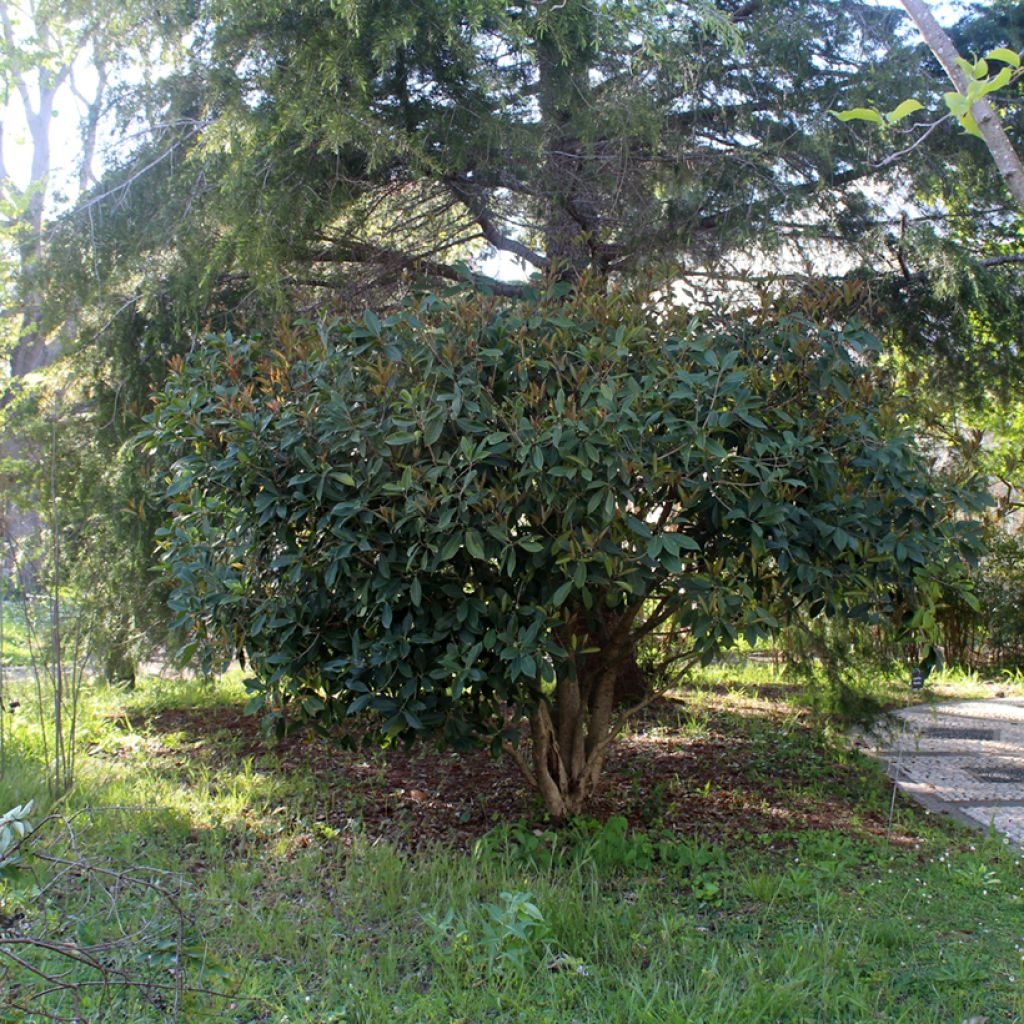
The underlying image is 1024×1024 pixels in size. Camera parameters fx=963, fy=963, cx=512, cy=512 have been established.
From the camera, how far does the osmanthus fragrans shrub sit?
3.22 m

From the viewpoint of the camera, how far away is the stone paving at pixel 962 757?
5207 millimetres

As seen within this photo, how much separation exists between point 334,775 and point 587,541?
2948 millimetres

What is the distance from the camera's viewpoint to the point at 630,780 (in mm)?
5227

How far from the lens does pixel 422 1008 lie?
2734 mm

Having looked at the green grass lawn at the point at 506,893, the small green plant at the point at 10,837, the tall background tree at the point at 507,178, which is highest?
the tall background tree at the point at 507,178

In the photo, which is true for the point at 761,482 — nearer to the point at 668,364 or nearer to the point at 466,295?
the point at 668,364

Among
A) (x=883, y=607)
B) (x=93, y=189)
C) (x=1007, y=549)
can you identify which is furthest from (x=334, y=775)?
(x=1007, y=549)

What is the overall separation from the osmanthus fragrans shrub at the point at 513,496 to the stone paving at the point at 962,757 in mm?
1985

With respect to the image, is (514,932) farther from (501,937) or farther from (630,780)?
(630,780)

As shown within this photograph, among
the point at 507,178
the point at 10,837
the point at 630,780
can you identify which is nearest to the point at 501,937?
the point at 10,837

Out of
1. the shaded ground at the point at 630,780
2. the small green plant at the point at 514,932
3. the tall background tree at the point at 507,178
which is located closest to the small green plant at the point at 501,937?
the small green plant at the point at 514,932

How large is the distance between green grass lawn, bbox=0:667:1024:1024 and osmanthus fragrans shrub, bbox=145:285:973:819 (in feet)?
2.18

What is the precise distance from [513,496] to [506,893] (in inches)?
49.3

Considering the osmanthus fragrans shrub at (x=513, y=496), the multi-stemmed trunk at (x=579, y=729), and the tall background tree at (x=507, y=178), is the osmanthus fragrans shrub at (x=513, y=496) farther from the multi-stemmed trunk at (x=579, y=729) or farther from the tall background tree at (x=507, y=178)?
the tall background tree at (x=507, y=178)
